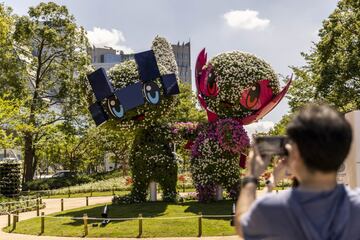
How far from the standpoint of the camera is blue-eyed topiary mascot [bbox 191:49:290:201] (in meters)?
17.9

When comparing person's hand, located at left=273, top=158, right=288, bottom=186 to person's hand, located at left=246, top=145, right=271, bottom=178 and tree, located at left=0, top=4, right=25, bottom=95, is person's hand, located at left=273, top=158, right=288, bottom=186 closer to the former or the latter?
person's hand, located at left=246, top=145, right=271, bottom=178

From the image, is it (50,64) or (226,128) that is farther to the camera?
(50,64)

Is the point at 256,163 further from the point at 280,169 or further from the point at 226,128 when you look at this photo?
the point at 226,128

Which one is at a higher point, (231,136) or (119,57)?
(119,57)

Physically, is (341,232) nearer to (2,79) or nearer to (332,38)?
(332,38)

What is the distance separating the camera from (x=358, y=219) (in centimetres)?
220

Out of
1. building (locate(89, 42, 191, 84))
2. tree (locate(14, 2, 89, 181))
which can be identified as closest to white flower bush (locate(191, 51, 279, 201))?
tree (locate(14, 2, 89, 181))

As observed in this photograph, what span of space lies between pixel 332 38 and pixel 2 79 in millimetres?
23048

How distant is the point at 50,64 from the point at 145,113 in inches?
867

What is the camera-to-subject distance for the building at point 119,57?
151475mm

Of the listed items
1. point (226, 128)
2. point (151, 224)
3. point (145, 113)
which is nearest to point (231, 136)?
point (226, 128)

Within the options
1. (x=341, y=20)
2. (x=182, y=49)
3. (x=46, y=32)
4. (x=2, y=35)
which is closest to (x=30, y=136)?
(x=46, y=32)

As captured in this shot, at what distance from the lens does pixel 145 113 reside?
19203 millimetres

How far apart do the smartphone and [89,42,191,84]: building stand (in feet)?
456
